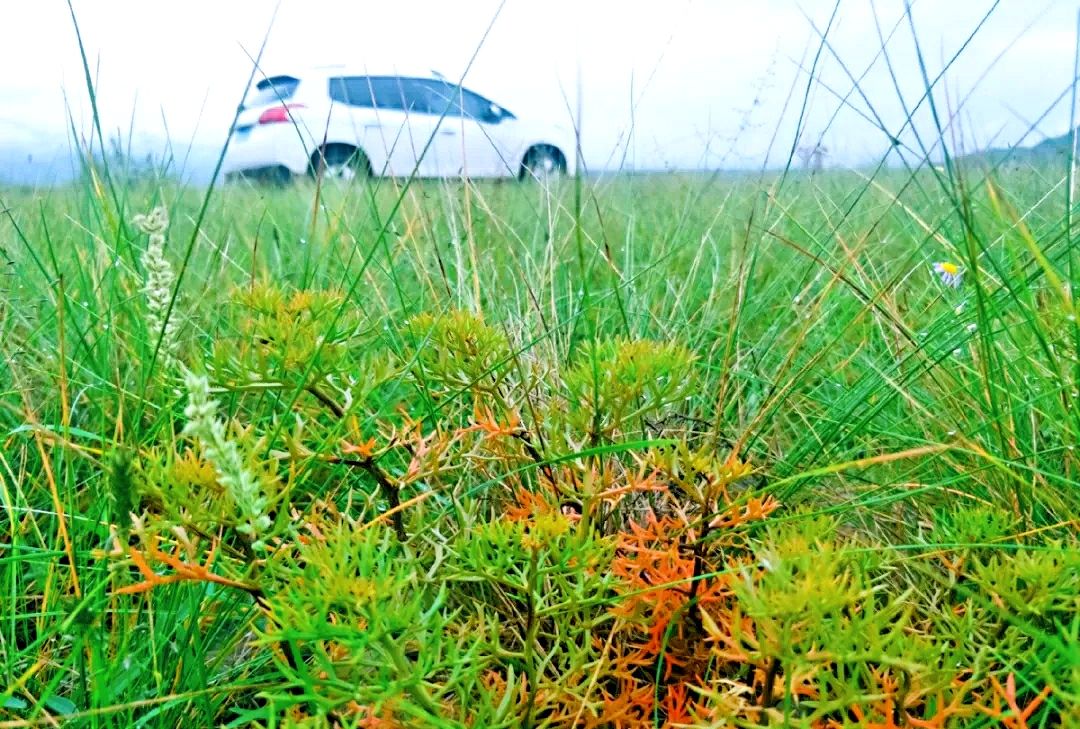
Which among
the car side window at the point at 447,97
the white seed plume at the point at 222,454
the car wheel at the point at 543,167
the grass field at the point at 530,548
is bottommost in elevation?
the grass field at the point at 530,548

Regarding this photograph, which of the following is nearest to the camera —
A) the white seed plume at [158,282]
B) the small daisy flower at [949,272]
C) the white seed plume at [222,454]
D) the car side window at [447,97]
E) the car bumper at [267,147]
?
the white seed plume at [222,454]

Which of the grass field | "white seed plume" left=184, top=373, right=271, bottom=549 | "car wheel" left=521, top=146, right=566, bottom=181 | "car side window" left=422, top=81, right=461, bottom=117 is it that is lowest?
the grass field

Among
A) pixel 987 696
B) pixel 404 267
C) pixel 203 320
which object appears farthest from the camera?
pixel 404 267

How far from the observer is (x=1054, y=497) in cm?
97

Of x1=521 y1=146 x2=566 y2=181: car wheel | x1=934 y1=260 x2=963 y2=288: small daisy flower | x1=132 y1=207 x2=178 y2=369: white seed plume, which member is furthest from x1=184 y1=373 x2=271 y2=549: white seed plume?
x1=934 y1=260 x2=963 y2=288: small daisy flower

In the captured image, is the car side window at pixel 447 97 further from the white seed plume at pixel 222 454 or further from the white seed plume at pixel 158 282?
the white seed plume at pixel 222 454

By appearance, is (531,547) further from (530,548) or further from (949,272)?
(949,272)

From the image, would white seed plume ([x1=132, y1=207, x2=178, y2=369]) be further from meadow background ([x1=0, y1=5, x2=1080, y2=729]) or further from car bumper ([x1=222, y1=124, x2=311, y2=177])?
car bumper ([x1=222, y1=124, x2=311, y2=177])

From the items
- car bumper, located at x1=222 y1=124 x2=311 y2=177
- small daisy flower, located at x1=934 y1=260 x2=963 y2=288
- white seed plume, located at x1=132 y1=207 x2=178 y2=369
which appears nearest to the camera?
white seed plume, located at x1=132 y1=207 x2=178 y2=369

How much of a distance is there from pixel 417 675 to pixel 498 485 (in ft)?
1.82

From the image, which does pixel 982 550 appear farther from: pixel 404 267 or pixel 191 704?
pixel 404 267

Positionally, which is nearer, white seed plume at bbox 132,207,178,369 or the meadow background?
the meadow background

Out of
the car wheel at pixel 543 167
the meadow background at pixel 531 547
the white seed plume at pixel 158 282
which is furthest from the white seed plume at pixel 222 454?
the car wheel at pixel 543 167

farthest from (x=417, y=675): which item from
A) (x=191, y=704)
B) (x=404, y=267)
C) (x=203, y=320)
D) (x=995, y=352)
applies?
(x=404, y=267)
